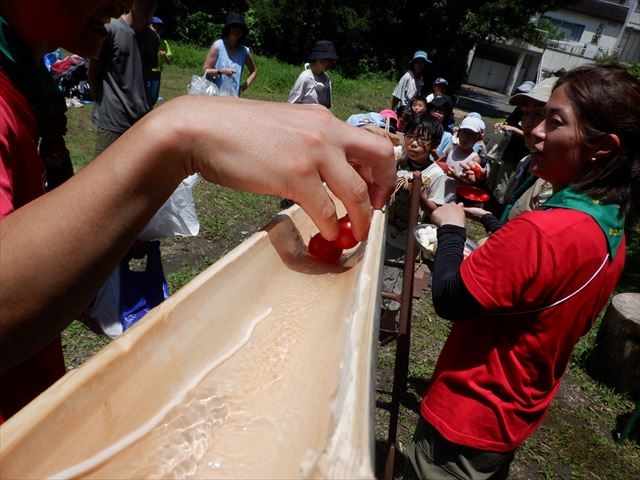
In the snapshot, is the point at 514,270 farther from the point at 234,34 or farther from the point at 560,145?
the point at 234,34

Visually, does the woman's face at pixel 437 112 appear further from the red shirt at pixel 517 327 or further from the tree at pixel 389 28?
the tree at pixel 389 28

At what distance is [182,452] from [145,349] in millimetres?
237

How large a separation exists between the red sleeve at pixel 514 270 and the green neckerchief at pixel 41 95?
5.38ft

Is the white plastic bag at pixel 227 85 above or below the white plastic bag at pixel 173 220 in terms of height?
below

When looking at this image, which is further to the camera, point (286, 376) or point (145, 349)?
point (286, 376)

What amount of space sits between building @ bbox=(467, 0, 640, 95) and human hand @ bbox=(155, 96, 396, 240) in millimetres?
51363

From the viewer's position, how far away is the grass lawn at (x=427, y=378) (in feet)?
11.9

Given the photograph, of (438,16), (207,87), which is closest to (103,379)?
(207,87)

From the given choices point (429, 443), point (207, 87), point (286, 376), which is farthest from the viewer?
point (207, 87)

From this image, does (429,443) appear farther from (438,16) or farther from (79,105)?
(438,16)

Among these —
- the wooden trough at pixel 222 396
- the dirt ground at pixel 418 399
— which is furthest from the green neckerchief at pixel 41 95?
the dirt ground at pixel 418 399

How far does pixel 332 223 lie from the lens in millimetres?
1411

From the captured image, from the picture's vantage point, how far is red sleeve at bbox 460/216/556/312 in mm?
1849

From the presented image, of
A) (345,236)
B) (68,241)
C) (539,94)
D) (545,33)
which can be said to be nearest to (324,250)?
(345,236)
